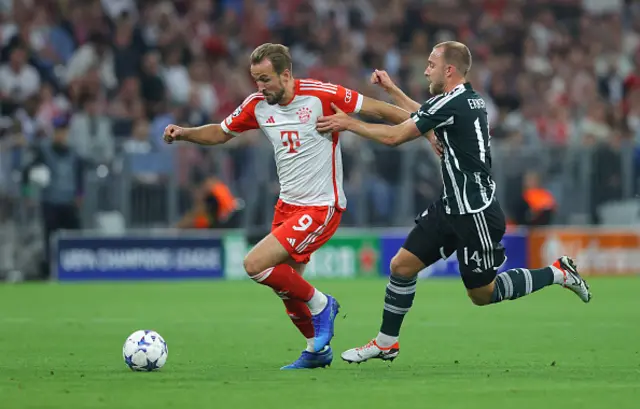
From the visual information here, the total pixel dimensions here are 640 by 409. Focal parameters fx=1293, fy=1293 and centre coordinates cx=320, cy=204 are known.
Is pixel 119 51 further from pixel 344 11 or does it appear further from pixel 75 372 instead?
pixel 75 372

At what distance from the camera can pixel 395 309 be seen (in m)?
8.77

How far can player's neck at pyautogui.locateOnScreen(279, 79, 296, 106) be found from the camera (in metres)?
8.69

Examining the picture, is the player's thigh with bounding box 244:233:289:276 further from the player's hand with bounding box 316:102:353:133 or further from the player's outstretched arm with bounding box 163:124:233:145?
the player's outstretched arm with bounding box 163:124:233:145

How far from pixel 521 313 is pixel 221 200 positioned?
620 centimetres

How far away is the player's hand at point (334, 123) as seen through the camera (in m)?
8.35

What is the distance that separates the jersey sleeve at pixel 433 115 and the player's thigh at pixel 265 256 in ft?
3.99

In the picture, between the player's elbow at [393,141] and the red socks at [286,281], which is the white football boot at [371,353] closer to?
the red socks at [286,281]

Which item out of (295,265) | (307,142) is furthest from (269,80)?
(295,265)

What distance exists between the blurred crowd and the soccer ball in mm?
10273

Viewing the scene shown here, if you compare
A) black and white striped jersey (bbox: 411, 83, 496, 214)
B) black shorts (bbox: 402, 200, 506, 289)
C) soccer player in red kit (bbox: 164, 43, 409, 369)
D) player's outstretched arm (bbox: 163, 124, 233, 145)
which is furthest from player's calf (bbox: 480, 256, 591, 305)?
player's outstretched arm (bbox: 163, 124, 233, 145)

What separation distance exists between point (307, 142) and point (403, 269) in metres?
1.07

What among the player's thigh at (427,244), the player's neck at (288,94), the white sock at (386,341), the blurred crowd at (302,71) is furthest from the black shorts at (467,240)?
the blurred crowd at (302,71)

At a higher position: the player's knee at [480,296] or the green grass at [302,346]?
the player's knee at [480,296]

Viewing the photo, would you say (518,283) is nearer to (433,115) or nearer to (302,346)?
(433,115)
